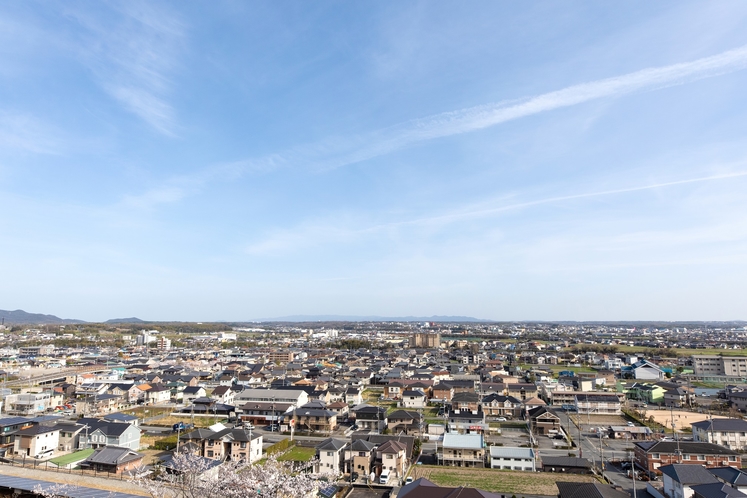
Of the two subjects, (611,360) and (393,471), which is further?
(611,360)

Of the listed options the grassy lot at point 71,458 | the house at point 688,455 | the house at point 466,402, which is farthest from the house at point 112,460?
the house at point 688,455

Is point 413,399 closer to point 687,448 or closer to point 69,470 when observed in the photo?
point 687,448

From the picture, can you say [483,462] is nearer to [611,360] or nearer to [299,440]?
[299,440]

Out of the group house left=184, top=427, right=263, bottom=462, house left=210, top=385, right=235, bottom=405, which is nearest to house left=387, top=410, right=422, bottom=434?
house left=184, top=427, right=263, bottom=462

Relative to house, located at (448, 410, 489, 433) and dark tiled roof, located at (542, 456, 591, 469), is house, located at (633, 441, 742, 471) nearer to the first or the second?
dark tiled roof, located at (542, 456, 591, 469)

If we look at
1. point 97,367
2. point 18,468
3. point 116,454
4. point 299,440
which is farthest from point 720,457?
point 97,367

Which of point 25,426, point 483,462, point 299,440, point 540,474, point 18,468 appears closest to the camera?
point 18,468

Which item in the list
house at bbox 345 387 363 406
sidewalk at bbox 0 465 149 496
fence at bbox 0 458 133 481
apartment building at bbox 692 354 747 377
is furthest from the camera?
apartment building at bbox 692 354 747 377
